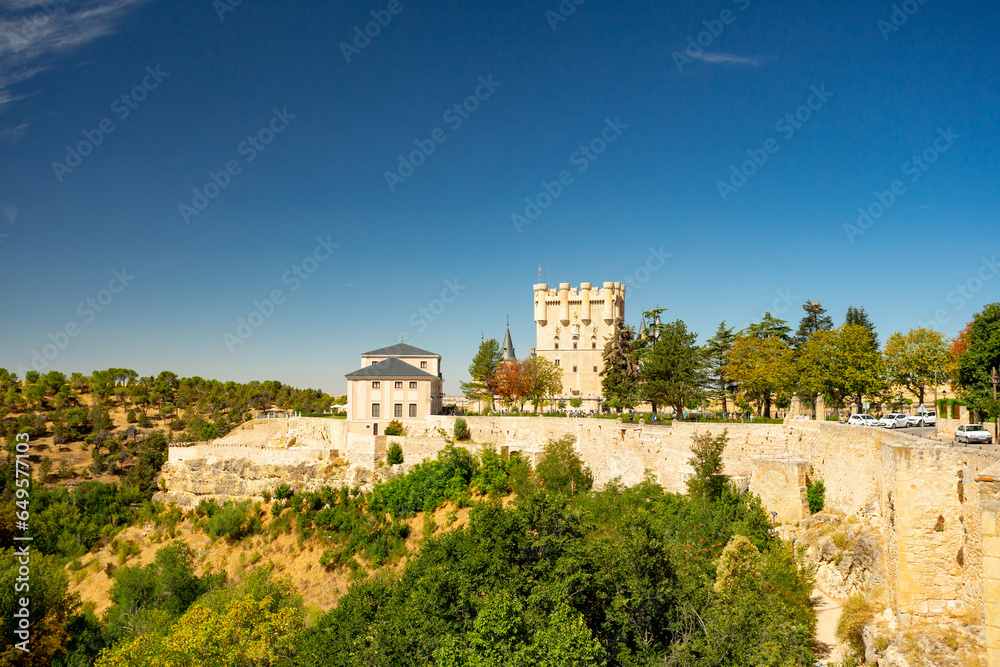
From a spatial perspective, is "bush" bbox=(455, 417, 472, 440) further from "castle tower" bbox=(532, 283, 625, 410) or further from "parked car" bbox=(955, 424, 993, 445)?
"parked car" bbox=(955, 424, 993, 445)

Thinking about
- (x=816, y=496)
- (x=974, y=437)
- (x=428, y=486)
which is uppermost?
(x=974, y=437)

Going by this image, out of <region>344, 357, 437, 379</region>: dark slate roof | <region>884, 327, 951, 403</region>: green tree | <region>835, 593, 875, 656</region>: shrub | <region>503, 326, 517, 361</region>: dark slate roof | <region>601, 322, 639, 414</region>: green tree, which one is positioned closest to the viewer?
<region>835, 593, 875, 656</region>: shrub

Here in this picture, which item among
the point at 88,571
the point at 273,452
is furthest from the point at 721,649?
the point at 88,571

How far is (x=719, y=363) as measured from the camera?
4862cm

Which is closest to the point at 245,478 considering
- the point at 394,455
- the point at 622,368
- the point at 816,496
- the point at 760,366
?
the point at 394,455

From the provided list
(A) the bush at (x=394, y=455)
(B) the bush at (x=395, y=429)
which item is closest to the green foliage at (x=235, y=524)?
(A) the bush at (x=394, y=455)

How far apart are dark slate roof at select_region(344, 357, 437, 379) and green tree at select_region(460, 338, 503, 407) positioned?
9.29 m

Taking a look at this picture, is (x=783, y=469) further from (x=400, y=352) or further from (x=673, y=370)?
(x=400, y=352)

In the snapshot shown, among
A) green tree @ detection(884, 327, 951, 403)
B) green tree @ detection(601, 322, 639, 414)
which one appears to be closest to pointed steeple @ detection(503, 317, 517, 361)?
green tree @ detection(601, 322, 639, 414)

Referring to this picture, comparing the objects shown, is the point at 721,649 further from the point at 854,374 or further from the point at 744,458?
the point at 854,374

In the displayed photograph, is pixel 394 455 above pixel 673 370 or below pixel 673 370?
below

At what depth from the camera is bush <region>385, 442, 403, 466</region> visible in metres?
40.5

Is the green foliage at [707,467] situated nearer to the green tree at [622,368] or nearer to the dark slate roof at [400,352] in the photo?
the green tree at [622,368]

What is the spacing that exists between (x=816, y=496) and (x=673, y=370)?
13.4 meters
